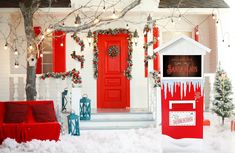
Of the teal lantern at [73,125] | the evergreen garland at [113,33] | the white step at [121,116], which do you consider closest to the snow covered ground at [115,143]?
the teal lantern at [73,125]

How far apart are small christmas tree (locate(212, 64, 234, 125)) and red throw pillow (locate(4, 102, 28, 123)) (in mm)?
5335

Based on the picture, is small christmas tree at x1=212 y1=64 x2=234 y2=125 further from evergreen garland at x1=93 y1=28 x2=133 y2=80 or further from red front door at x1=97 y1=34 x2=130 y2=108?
red front door at x1=97 y1=34 x2=130 y2=108

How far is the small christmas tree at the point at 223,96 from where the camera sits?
12.4 meters

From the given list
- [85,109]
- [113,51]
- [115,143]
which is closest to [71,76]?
[85,109]

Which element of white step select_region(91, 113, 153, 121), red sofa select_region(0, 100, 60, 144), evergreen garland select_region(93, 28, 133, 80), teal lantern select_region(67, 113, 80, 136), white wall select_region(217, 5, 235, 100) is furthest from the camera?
evergreen garland select_region(93, 28, 133, 80)

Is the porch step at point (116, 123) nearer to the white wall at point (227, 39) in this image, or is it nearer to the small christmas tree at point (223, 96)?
the small christmas tree at point (223, 96)

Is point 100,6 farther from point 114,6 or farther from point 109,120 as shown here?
point 109,120

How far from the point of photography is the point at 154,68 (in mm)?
14422

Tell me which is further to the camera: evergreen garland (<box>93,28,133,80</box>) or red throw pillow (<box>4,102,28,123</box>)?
evergreen garland (<box>93,28,133,80</box>)

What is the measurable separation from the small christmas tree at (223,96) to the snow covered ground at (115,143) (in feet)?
2.93

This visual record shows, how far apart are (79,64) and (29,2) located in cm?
266

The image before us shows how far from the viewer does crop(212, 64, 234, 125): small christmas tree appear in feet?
40.5

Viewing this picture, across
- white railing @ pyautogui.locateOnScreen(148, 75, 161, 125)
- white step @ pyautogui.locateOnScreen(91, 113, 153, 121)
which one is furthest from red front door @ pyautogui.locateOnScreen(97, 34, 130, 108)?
white step @ pyautogui.locateOnScreen(91, 113, 153, 121)

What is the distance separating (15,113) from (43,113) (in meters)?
0.66
